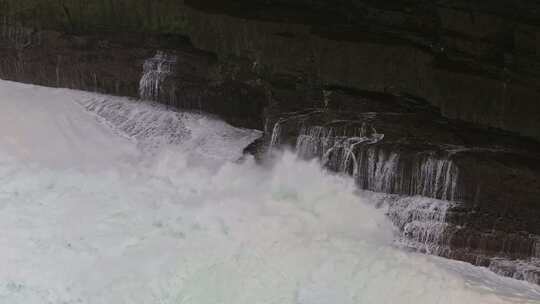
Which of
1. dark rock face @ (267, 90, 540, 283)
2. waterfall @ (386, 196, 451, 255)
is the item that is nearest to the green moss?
dark rock face @ (267, 90, 540, 283)

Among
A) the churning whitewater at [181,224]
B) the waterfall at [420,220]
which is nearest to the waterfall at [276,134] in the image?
the churning whitewater at [181,224]

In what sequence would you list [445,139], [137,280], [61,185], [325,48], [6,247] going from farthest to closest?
1. [325,48]
2. [61,185]
3. [445,139]
4. [6,247]
5. [137,280]

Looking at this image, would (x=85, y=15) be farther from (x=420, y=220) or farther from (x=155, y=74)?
(x=420, y=220)

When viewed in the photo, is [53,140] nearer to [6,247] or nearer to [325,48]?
[6,247]

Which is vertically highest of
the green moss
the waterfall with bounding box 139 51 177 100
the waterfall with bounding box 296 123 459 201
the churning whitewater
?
the green moss

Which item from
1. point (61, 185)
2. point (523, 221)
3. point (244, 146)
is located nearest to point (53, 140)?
point (61, 185)

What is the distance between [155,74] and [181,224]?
139 inches

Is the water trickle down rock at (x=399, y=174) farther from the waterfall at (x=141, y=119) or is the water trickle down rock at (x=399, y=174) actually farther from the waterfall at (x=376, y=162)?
the waterfall at (x=141, y=119)

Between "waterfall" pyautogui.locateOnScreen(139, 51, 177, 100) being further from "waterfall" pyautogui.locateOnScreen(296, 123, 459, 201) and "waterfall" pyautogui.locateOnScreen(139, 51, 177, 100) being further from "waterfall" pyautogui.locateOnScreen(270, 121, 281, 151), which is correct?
"waterfall" pyautogui.locateOnScreen(296, 123, 459, 201)

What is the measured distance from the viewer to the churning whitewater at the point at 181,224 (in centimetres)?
755

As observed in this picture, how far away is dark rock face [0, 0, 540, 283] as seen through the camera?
323 inches

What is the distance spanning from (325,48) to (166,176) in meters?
3.26

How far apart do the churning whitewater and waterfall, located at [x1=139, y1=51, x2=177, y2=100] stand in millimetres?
238

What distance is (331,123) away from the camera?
944 cm
